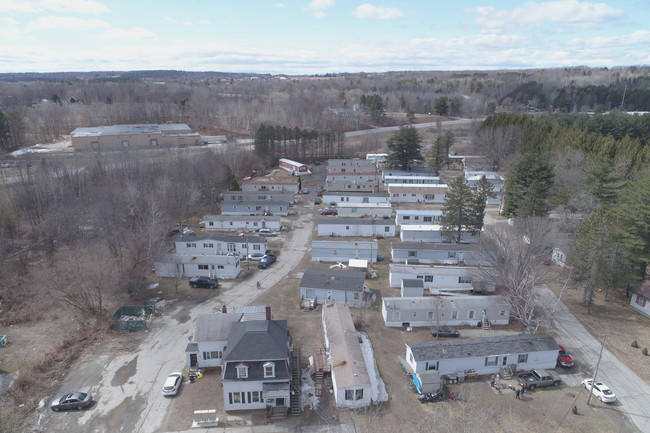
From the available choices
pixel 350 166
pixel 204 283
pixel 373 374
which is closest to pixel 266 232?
pixel 204 283

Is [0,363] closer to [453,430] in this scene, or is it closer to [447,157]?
[453,430]

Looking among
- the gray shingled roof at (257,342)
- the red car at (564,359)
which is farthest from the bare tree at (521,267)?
the gray shingled roof at (257,342)

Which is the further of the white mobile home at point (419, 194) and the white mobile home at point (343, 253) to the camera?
the white mobile home at point (419, 194)

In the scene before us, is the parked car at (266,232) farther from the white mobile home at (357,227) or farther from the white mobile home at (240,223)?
the white mobile home at (357,227)

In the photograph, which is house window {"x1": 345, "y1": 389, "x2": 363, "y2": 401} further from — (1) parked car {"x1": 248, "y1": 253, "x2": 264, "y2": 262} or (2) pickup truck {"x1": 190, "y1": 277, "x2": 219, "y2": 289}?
(1) parked car {"x1": 248, "y1": 253, "x2": 264, "y2": 262}

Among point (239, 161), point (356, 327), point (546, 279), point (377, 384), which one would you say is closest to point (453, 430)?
point (377, 384)

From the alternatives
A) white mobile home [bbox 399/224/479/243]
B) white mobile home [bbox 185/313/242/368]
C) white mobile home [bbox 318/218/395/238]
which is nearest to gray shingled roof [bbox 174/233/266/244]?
white mobile home [bbox 318/218/395/238]

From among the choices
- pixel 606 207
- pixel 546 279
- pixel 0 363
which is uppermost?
pixel 606 207
